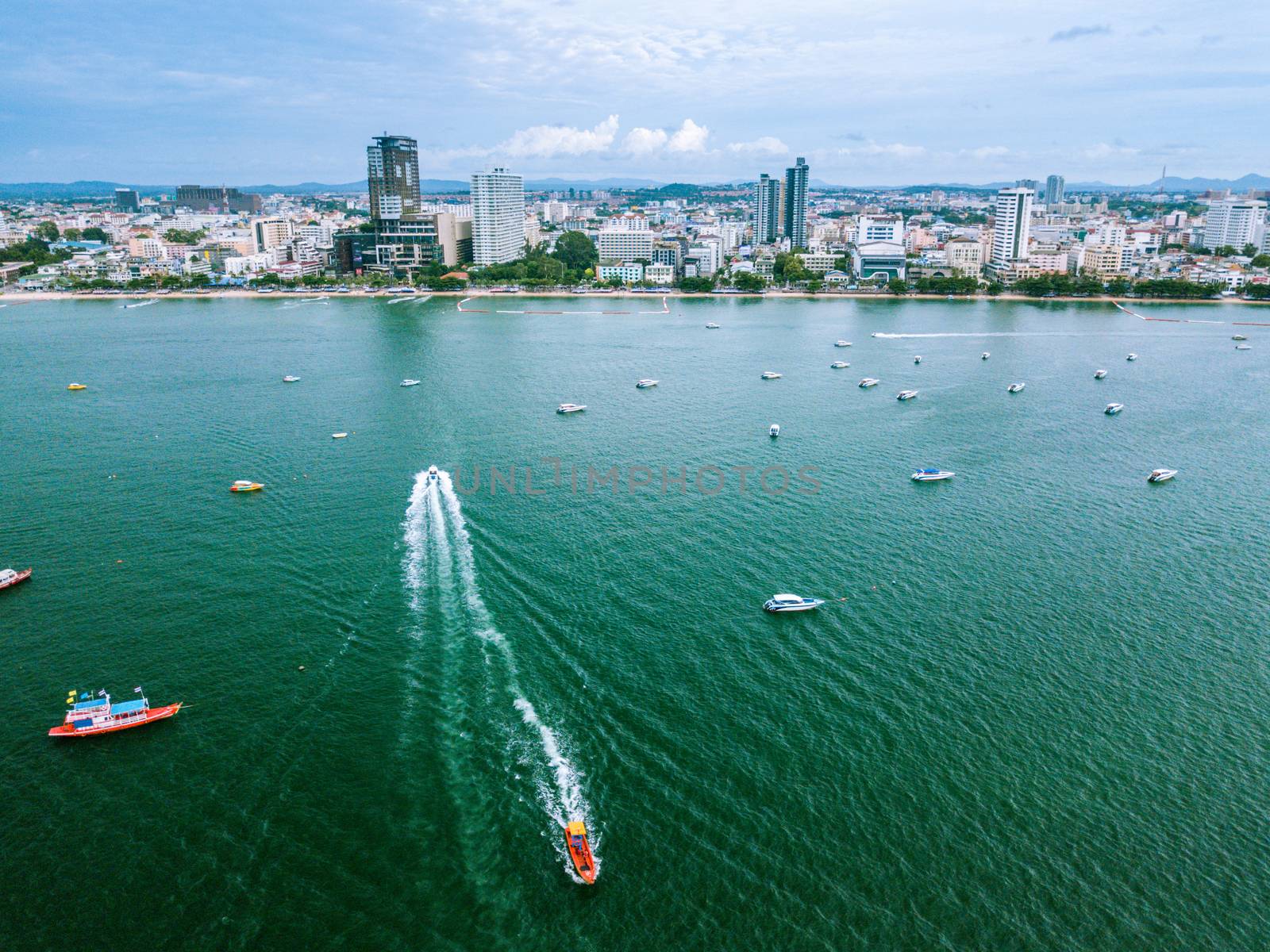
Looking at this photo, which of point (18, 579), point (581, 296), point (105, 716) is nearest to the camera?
point (105, 716)

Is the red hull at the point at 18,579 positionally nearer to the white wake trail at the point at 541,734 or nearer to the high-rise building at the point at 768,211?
the white wake trail at the point at 541,734

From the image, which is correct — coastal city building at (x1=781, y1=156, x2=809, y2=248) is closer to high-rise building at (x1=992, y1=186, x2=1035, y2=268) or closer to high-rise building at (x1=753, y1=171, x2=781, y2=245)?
high-rise building at (x1=753, y1=171, x2=781, y2=245)

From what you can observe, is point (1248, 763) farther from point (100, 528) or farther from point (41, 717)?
point (100, 528)

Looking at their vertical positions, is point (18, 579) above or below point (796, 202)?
below

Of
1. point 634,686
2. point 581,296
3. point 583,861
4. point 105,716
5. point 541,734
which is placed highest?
point 581,296

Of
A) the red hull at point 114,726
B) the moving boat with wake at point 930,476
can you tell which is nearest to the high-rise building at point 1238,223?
the moving boat with wake at point 930,476

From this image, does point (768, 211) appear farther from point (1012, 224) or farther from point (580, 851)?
point (580, 851)

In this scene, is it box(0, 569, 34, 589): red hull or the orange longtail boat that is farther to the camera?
box(0, 569, 34, 589): red hull

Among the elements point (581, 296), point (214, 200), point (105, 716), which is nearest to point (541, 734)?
point (105, 716)

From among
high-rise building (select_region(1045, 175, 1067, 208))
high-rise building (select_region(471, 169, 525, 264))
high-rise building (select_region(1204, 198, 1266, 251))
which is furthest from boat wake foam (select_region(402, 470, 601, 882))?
high-rise building (select_region(1045, 175, 1067, 208))
